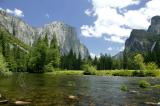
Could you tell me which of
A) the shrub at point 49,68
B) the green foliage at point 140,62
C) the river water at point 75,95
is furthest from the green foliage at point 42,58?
the river water at point 75,95

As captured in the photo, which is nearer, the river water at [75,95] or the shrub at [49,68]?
the river water at [75,95]

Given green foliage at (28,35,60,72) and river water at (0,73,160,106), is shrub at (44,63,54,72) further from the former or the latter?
river water at (0,73,160,106)

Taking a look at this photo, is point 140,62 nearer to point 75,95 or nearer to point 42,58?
point 42,58

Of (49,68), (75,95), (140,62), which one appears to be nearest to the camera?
(75,95)

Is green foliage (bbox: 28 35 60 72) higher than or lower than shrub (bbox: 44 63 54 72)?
higher

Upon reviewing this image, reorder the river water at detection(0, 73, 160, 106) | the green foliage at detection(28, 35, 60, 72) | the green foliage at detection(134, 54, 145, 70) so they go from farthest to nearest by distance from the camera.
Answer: the green foliage at detection(134, 54, 145, 70)
the green foliage at detection(28, 35, 60, 72)
the river water at detection(0, 73, 160, 106)

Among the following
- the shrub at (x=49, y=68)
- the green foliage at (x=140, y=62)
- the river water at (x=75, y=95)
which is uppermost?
the green foliage at (x=140, y=62)

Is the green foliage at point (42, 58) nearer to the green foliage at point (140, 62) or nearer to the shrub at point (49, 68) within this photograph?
the shrub at point (49, 68)

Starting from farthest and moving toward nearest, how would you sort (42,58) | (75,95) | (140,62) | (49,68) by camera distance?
1. (140,62)
2. (42,58)
3. (49,68)
4. (75,95)

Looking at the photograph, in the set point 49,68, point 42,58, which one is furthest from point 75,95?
point 42,58

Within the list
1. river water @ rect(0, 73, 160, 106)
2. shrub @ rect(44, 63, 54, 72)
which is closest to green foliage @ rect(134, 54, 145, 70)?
shrub @ rect(44, 63, 54, 72)

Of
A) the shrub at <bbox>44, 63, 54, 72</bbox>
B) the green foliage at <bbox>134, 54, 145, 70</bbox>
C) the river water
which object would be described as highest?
the green foliage at <bbox>134, 54, 145, 70</bbox>

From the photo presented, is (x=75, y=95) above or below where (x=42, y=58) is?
below

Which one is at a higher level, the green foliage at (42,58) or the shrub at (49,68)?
the green foliage at (42,58)
